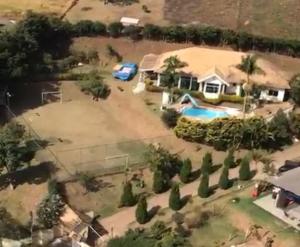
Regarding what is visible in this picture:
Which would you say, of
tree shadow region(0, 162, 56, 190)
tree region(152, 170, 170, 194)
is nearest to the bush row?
tree shadow region(0, 162, 56, 190)

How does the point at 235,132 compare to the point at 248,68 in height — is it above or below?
below

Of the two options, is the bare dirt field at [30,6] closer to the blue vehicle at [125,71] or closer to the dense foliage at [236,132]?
the blue vehicle at [125,71]

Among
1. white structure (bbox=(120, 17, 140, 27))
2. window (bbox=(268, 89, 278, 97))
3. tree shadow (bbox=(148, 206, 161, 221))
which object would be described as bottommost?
tree shadow (bbox=(148, 206, 161, 221))

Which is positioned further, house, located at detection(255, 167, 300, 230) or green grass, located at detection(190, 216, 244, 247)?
house, located at detection(255, 167, 300, 230)

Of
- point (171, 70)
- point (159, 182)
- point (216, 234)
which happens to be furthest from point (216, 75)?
point (216, 234)

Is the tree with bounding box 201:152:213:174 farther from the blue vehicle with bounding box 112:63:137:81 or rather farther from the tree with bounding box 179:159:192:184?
the blue vehicle with bounding box 112:63:137:81

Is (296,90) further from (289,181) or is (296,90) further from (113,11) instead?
(113,11)
